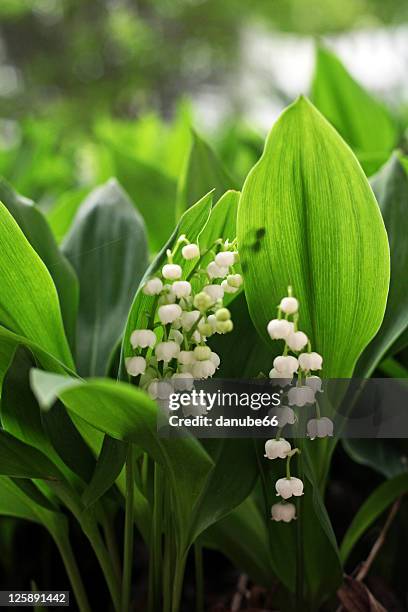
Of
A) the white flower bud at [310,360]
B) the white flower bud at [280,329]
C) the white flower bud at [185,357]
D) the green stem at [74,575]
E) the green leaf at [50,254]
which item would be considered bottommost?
the green stem at [74,575]

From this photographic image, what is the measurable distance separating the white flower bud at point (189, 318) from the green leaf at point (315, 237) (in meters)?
0.05

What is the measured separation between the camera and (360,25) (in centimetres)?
900

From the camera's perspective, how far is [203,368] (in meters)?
0.35

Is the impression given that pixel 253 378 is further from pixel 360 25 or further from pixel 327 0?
pixel 360 25

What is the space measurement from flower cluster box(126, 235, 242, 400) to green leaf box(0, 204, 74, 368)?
7 centimetres

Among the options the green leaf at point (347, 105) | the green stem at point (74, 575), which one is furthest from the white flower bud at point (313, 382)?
the green leaf at point (347, 105)

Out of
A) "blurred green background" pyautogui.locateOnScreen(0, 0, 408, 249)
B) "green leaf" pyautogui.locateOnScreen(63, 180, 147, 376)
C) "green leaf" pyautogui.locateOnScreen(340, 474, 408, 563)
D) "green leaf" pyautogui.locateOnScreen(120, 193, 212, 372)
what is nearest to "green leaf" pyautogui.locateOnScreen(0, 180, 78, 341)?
"green leaf" pyautogui.locateOnScreen(63, 180, 147, 376)

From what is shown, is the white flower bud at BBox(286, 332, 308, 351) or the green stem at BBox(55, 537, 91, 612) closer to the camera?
the white flower bud at BBox(286, 332, 308, 351)

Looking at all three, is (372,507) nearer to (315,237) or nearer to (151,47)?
(315,237)

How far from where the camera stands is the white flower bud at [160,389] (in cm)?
36

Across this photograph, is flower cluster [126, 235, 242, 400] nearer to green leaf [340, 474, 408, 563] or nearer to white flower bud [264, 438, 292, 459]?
white flower bud [264, 438, 292, 459]

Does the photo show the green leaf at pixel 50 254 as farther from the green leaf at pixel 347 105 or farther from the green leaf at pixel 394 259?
the green leaf at pixel 347 105

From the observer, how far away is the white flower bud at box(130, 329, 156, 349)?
356 millimetres

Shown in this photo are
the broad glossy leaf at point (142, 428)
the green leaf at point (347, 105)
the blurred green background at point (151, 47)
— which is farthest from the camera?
the blurred green background at point (151, 47)
